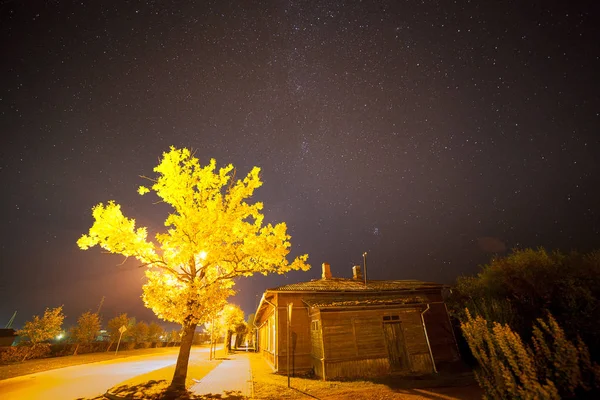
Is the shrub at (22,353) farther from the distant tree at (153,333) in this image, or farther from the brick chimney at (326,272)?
the distant tree at (153,333)

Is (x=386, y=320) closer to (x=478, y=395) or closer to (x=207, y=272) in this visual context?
(x=478, y=395)

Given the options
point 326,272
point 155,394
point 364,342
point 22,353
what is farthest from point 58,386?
point 326,272

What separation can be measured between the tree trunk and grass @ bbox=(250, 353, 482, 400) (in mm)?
3153

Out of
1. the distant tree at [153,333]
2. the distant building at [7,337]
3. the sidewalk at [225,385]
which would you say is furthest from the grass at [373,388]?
the distant building at [7,337]

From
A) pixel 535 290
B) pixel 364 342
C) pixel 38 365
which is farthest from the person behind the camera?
pixel 38 365

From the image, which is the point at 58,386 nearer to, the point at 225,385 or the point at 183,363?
the point at 183,363

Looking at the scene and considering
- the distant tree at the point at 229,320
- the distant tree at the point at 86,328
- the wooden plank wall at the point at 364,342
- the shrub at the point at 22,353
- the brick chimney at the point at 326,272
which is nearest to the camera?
the wooden plank wall at the point at 364,342

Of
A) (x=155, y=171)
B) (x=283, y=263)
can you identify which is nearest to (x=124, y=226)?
(x=155, y=171)

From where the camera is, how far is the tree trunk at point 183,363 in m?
10.7

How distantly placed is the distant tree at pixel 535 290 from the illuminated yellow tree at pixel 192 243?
493 inches

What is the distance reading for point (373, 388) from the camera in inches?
467

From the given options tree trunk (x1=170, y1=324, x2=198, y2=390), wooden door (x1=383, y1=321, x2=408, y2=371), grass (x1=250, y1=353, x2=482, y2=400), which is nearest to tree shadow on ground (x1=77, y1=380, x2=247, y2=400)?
tree trunk (x1=170, y1=324, x2=198, y2=390)

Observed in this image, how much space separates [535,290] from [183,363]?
2107 cm

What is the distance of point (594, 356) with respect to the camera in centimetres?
600
